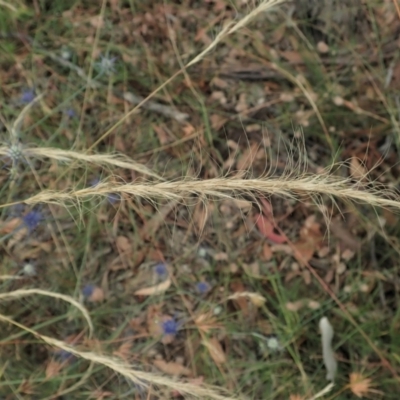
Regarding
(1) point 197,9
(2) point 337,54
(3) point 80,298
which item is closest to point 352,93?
(2) point 337,54

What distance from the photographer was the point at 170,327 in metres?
1.31

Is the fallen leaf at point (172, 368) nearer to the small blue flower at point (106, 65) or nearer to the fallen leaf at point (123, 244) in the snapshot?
the fallen leaf at point (123, 244)

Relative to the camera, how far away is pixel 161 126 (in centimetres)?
141

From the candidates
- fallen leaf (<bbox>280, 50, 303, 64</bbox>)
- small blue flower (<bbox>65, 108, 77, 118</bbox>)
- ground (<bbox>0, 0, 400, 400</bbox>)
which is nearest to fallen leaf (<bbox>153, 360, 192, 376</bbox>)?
ground (<bbox>0, 0, 400, 400</bbox>)

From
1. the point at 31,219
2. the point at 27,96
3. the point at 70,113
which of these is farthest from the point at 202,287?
the point at 27,96

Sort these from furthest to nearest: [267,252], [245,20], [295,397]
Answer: [267,252], [295,397], [245,20]

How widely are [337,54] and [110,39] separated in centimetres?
57

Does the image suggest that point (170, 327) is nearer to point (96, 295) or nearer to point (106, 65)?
point (96, 295)

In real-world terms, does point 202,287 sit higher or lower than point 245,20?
lower

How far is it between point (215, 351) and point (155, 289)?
0.65 ft

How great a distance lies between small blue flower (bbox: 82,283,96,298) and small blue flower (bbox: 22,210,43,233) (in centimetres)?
18

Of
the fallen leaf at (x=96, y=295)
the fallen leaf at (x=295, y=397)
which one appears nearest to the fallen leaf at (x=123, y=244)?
the fallen leaf at (x=96, y=295)

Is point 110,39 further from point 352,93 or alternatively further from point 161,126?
point 352,93

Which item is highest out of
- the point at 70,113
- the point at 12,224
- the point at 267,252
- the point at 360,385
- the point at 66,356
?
the point at 70,113
